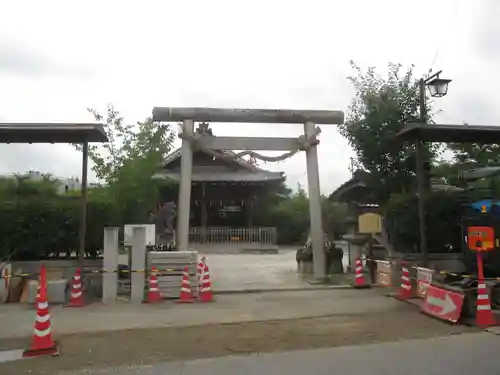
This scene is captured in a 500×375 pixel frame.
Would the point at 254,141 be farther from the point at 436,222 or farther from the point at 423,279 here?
the point at 423,279

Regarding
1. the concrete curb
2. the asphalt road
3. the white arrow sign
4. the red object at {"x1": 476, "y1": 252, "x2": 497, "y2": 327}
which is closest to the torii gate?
the concrete curb

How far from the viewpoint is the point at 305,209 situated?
3822cm

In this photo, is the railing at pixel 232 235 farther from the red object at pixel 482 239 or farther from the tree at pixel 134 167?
the red object at pixel 482 239

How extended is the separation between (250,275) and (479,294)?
9.12 meters

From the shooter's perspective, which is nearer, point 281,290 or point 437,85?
point 437,85

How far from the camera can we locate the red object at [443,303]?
28.8 feet

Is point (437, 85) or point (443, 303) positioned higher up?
point (437, 85)

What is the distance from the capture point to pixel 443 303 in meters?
9.17

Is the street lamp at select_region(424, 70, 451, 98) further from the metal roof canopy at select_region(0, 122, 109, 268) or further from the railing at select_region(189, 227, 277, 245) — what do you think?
the railing at select_region(189, 227, 277, 245)

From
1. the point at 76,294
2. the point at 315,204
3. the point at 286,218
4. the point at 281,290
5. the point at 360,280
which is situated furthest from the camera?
the point at 286,218

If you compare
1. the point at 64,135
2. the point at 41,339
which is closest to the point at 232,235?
the point at 64,135

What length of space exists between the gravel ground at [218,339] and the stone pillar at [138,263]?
2902 mm

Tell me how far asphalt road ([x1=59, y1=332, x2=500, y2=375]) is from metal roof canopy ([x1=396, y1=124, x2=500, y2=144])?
223 inches

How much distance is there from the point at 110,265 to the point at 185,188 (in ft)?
12.0
